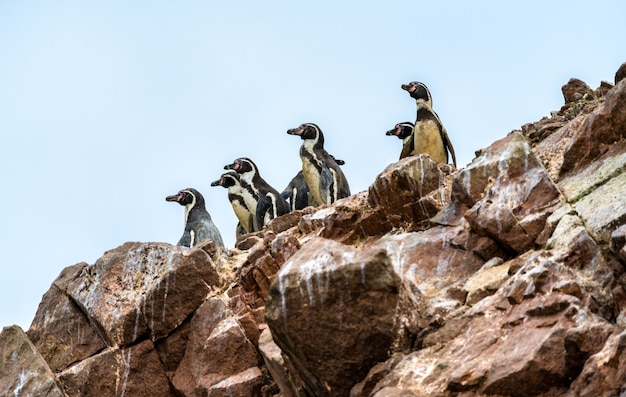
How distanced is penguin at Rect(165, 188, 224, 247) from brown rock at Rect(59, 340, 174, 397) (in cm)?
755

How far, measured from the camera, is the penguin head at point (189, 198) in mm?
22438

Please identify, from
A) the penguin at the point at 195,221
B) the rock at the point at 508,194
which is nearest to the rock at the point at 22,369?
the rock at the point at 508,194

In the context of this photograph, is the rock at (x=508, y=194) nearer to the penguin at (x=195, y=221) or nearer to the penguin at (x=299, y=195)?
the penguin at (x=195, y=221)

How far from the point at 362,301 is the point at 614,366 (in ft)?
7.44

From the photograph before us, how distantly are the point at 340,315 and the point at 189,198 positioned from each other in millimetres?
13732

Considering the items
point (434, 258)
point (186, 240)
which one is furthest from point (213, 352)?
point (186, 240)

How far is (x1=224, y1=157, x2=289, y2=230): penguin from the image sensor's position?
2133cm

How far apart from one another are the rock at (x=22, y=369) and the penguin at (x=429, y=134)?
9600mm

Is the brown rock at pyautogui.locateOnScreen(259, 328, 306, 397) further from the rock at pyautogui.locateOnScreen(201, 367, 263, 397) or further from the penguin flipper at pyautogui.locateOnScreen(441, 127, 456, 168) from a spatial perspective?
the penguin flipper at pyautogui.locateOnScreen(441, 127, 456, 168)

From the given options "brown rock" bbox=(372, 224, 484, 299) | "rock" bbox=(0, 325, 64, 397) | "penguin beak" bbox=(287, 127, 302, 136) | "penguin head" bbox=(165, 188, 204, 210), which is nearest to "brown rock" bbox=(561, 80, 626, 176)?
"brown rock" bbox=(372, 224, 484, 299)

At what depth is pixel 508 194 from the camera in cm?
1105

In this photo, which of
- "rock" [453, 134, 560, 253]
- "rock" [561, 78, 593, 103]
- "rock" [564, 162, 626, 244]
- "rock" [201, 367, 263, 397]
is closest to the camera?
"rock" [564, 162, 626, 244]

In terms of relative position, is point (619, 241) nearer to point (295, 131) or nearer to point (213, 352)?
point (213, 352)

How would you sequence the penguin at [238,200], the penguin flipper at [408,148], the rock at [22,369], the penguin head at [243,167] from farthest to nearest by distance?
the penguin head at [243,167]
the penguin at [238,200]
the penguin flipper at [408,148]
the rock at [22,369]
